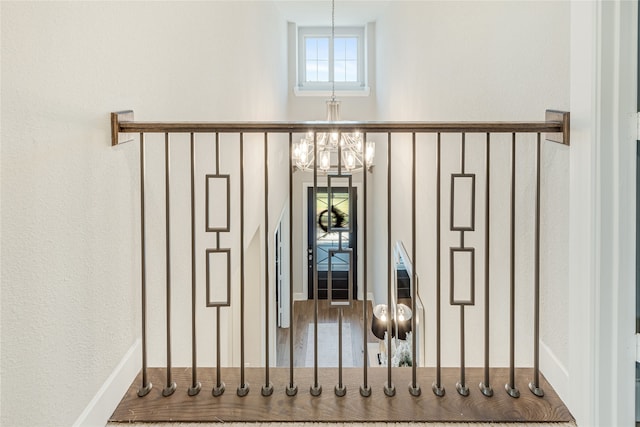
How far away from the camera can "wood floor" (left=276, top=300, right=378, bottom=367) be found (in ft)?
23.3

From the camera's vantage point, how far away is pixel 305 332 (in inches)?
310

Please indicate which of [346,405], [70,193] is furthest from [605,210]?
[70,193]

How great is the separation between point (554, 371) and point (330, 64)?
24.2 ft

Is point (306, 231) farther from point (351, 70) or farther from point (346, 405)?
point (346, 405)

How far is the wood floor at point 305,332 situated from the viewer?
7.10 meters

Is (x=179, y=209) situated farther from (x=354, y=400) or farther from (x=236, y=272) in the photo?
(x=236, y=272)

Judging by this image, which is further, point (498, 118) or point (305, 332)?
point (305, 332)

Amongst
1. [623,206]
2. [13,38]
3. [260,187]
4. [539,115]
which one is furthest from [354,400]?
[260,187]

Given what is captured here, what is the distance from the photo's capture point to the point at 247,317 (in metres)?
5.80

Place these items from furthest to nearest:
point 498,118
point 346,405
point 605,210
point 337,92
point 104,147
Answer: point 337,92 < point 498,118 < point 346,405 < point 104,147 < point 605,210

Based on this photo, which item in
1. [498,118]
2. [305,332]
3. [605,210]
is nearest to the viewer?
[605,210]

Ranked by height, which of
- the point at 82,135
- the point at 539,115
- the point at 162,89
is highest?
the point at 162,89

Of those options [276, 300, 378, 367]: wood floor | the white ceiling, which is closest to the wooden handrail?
[276, 300, 378, 367]: wood floor

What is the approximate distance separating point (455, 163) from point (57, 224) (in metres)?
2.44
